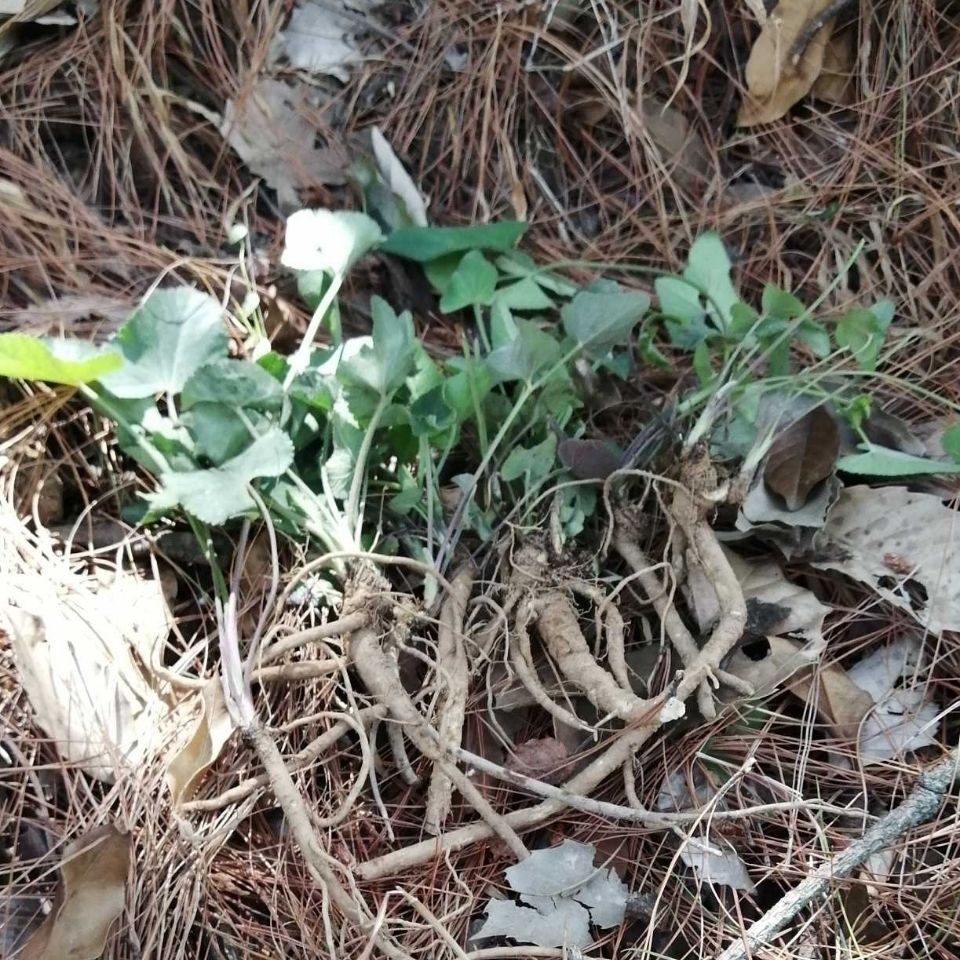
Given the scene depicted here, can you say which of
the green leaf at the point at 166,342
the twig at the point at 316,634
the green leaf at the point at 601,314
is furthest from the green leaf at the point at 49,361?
the green leaf at the point at 601,314

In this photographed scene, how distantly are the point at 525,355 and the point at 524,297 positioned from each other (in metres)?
0.28

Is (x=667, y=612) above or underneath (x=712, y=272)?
underneath

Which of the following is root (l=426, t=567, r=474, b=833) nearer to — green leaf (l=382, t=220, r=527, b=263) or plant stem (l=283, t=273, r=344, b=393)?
plant stem (l=283, t=273, r=344, b=393)

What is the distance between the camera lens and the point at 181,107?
1.77 m

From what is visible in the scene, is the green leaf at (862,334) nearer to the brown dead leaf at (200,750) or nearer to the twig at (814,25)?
the twig at (814,25)

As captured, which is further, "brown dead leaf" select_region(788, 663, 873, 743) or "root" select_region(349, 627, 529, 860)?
"brown dead leaf" select_region(788, 663, 873, 743)

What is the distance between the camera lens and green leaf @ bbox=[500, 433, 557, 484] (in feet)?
4.48

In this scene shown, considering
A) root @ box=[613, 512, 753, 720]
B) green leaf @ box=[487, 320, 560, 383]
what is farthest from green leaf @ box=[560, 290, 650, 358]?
root @ box=[613, 512, 753, 720]

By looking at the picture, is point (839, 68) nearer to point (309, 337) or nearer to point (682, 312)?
point (682, 312)

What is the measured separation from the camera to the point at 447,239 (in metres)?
1.63

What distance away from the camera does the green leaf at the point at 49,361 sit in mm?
1251

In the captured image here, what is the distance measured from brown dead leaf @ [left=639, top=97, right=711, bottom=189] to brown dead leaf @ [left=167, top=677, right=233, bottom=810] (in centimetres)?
128

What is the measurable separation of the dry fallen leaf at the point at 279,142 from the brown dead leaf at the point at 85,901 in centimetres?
115

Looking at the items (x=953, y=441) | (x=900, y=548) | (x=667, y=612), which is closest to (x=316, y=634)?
(x=667, y=612)
